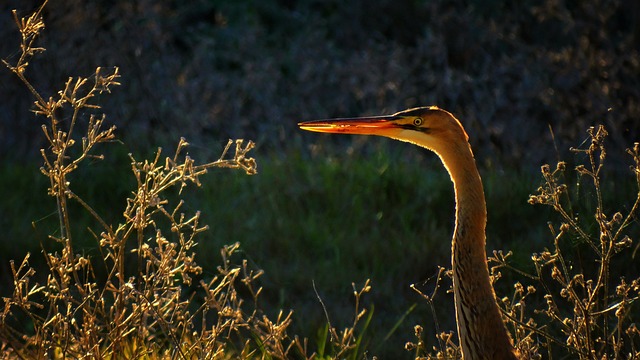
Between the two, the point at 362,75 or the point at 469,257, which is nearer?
the point at 469,257

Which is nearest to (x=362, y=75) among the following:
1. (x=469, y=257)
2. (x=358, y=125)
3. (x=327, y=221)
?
(x=327, y=221)

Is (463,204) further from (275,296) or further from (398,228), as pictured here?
(398,228)

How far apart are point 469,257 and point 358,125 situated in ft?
1.91

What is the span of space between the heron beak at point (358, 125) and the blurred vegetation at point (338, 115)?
1.39 meters

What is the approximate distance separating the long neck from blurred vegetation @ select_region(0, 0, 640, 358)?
4.96 ft

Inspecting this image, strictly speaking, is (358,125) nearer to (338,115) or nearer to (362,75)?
(362,75)

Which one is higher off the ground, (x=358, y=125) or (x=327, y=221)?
(x=358, y=125)

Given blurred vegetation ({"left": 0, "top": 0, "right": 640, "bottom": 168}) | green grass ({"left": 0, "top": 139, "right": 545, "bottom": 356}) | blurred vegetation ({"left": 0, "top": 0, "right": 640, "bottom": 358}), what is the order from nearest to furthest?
1. green grass ({"left": 0, "top": 139, "right": 545, "bottom": 356})
2. blurred vegetation ({"left": 0, "top": 0, "right": 640, "bottom": 358})
3. blurred vegetation ({"left": 0, "top": 0, "right": 640, "bottom": 168})

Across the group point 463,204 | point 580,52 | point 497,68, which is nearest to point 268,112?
point 497,68

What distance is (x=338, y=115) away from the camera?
28.9ft

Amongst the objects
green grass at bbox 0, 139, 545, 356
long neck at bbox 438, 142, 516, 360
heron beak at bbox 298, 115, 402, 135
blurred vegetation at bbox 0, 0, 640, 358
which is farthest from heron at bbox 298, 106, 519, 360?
green grass at bbox 0, 139, 545, 356

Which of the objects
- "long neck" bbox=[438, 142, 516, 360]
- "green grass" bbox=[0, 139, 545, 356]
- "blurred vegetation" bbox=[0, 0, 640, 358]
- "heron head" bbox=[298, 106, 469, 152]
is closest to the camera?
"long neck" bbox=[438, 142, 516, 360]

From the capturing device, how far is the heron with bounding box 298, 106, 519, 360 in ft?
10.6

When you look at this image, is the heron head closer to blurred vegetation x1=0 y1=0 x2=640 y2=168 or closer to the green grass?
the green grass
